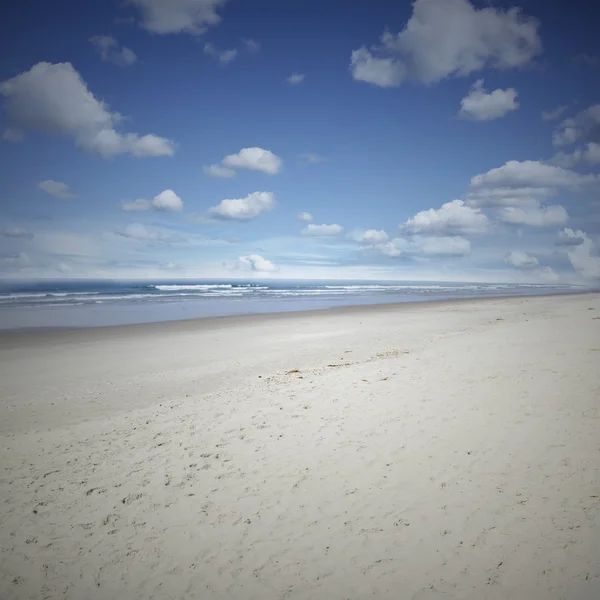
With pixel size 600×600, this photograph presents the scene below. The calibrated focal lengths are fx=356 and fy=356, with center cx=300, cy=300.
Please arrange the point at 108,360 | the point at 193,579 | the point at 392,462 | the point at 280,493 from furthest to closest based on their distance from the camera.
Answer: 1. the point at 108,360
2. the point at 392,462
3. the point at 280,493
4. the point at 193,579

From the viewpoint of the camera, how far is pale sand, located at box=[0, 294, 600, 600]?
13.8 feet

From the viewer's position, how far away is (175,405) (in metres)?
9.57

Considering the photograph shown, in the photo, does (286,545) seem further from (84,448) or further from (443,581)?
(84,448)

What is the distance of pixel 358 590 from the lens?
403cm

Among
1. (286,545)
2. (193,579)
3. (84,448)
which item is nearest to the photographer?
(193,579)

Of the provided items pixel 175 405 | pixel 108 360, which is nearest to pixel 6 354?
pixel 108 360

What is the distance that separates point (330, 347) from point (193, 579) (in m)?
12.9

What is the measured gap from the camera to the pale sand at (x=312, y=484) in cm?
421

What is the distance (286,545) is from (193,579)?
119 cm

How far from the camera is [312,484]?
19.4 feet

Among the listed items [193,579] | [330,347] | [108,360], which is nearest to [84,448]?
[193,579]

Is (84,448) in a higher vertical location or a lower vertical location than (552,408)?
lower

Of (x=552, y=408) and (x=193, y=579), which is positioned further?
(x=552, y=408)

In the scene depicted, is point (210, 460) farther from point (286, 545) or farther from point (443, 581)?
point (443, 581)
